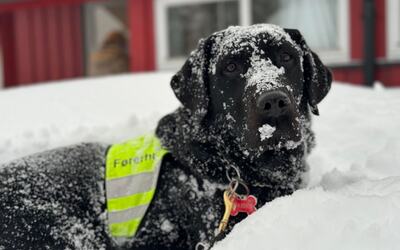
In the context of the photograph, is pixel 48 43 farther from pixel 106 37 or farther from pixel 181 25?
pixel 181 25

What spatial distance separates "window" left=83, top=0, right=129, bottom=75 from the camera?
34.5 feet

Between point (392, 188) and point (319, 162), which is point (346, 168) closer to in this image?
point (319, 162)

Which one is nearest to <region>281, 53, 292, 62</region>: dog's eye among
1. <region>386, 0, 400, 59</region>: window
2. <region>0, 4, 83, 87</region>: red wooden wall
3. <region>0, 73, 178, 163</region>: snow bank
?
<region>0, 73, 178, 163</region>: snow bank

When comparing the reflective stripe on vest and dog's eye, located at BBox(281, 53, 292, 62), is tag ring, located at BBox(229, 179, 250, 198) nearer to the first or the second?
the reflective stripe on vest

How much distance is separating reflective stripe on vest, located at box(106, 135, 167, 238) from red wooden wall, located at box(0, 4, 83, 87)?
27.6 ft

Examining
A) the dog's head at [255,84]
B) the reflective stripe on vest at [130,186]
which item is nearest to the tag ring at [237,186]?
the dog's head at [255,84]

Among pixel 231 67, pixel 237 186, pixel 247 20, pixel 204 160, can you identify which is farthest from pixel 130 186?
pixel 247 20

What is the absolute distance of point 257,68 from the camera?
107 inches

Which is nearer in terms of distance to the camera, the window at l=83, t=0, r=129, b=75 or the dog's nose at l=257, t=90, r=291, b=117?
the dog's nose at l=257, t=90, r=291, b=117

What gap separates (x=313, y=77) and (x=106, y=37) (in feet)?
27.5

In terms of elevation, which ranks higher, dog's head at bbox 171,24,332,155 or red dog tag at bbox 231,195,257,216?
dog's head at bbox 171,24,332,155

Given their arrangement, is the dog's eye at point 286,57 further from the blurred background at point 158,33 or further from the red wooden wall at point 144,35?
the red wooden wall at point 144,35

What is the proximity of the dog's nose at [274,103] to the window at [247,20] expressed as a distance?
6086 mm

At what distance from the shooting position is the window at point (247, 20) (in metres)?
8.33
